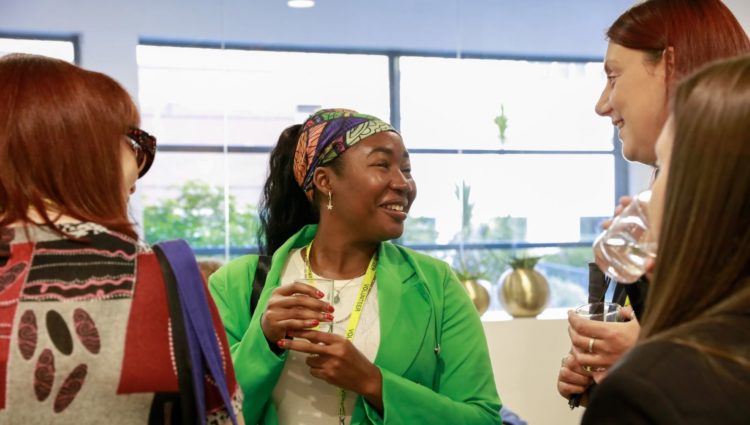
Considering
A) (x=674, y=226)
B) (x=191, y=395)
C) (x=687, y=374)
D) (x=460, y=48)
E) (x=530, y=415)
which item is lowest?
(x=530, y=415)

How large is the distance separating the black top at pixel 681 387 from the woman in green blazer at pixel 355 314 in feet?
3.46

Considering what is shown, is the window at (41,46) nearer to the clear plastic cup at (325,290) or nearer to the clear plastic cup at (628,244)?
the clear plastic cup at (325,290)

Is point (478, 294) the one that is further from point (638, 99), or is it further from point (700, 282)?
point (700, 282)

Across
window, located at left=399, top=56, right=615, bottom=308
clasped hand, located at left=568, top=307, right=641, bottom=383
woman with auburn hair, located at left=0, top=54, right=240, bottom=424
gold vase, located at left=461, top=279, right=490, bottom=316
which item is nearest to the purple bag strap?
woman with auburn hair, located at left=0, top=54, right=240, bottom=424

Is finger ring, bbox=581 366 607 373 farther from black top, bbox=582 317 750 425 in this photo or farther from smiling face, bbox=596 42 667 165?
black top, bbox=582 317 750 425

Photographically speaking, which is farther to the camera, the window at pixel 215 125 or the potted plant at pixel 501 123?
the potted plant at pixel 501 123

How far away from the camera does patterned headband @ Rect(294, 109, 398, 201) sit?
2381mm

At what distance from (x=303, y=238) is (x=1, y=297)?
122 centimetres

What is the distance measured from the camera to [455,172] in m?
5.93

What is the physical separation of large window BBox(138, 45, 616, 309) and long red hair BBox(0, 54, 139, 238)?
4.07 m

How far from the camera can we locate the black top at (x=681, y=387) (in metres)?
0.97

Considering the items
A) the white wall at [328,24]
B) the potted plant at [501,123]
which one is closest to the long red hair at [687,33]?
the white wall at [328,24]

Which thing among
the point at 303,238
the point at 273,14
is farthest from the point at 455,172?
the point at 303,238

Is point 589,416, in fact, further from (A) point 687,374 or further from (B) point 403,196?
(B) point 403,196
